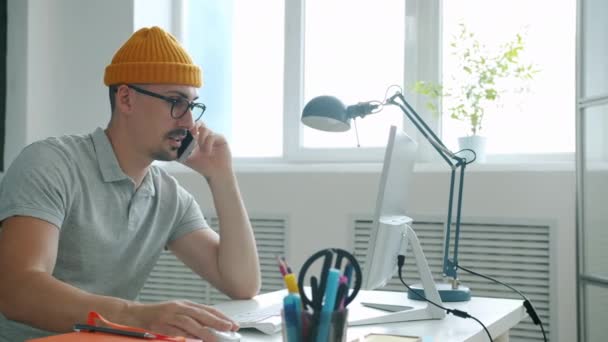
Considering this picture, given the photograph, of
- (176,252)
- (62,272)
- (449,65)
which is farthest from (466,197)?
(62,272)

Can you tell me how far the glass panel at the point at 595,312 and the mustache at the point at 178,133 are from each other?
140cm

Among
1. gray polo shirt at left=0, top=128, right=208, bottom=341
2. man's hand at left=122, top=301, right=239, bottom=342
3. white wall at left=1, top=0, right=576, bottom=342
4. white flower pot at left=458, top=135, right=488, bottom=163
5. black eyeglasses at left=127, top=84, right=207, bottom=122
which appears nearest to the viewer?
man's hand at left=122, top=301, right=239, bottom=342

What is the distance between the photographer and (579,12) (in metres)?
2.38

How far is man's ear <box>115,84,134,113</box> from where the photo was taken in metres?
1.86

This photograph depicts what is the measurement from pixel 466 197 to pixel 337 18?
1166 mm

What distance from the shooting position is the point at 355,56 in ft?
11.4

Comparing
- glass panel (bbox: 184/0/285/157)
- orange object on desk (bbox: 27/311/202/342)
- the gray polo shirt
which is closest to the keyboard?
orange object on desk (bbox: 27/311/202/342)

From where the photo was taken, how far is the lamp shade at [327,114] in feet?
5.72

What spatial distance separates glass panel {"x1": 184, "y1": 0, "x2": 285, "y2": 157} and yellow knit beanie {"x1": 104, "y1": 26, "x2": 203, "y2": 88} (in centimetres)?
178

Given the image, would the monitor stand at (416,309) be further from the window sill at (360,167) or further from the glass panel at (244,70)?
the glass panel at (244,70)

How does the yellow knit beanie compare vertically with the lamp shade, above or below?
above

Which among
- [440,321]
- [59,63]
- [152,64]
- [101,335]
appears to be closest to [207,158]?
[152,64]

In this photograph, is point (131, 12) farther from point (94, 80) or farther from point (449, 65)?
point (449, 65)

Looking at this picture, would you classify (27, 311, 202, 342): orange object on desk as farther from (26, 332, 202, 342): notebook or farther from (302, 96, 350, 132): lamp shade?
(302, 96, 350, 132): lamp shade
